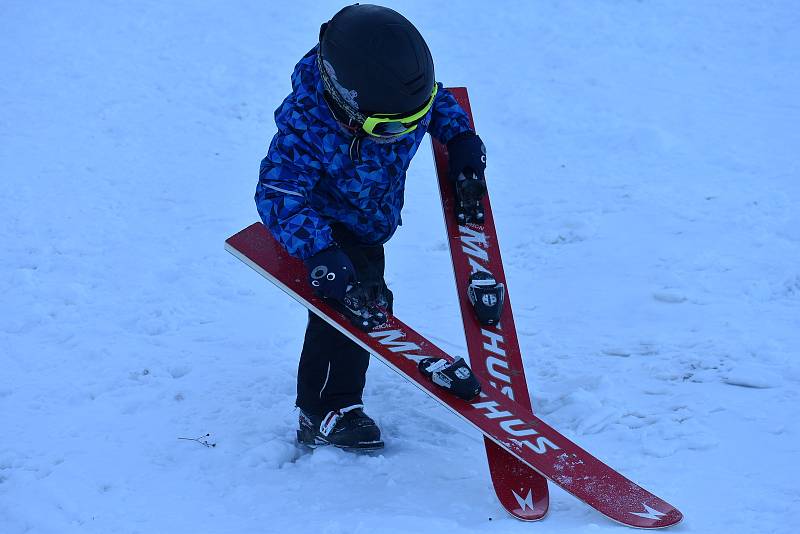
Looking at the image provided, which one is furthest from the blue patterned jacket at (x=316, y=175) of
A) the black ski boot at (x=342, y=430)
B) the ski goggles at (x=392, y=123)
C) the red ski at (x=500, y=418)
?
the black ski boot at (x=342, y=430)

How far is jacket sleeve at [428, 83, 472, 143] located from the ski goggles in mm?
650

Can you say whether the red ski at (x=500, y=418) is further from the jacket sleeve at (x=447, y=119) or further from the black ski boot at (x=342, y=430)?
the jacket sleeve at (x=447, y=119)

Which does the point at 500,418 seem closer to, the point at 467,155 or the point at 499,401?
the point at 499,401

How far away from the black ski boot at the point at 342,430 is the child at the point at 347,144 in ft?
1.83

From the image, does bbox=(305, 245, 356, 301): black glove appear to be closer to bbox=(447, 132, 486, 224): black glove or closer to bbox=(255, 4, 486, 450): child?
bbox=(255, 4, 486, 450): child

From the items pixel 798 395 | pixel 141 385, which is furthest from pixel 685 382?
pixel 141 385

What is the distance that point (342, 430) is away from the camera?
3.67m

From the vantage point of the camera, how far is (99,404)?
12.7 feet

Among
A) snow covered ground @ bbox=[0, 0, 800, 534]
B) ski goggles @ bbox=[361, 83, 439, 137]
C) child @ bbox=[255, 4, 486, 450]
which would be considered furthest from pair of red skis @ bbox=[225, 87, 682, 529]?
ski goggles @ bbox=[361, 83, 439, 137]

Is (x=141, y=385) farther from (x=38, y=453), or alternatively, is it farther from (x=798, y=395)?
(x=798, y=395)

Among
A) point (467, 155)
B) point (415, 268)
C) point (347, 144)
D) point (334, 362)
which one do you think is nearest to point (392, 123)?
point (347, 144)

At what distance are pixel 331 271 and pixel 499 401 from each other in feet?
2.90

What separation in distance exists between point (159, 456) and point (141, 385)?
587 millimetres

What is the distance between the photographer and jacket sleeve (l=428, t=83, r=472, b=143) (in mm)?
3779
